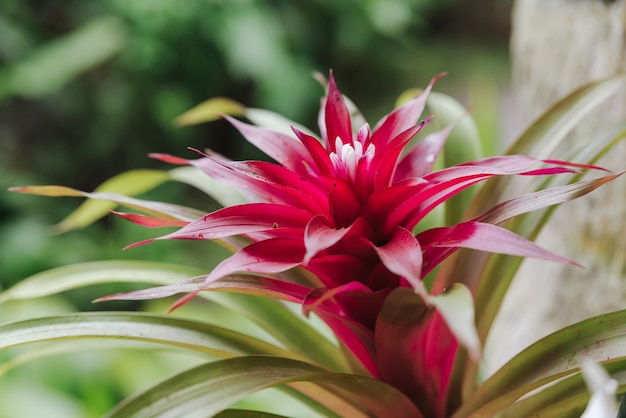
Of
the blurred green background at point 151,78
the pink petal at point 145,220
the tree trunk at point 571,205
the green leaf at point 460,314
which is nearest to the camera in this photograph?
the green leaf at point 460,314

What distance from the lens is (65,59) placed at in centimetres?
306

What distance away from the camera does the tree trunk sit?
0.96m

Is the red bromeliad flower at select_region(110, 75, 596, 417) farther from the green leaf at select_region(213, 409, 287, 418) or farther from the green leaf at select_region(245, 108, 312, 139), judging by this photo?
the green leaf at select_region(245, 108, 312, 139)

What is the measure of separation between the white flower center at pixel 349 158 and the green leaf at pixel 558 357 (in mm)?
218

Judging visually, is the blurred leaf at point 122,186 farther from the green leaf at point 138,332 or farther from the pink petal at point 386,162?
the pink petal at point 386,162

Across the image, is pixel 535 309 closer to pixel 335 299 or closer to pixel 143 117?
pixel 335 299

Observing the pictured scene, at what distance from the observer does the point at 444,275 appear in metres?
0.67

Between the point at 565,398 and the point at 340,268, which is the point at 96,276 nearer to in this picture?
the point at 340,268

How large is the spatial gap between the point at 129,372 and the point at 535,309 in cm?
80

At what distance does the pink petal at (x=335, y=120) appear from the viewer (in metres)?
0.59

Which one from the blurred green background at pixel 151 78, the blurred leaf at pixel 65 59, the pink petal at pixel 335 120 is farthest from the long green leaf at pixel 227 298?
the blurred leaf at pixel 65 59

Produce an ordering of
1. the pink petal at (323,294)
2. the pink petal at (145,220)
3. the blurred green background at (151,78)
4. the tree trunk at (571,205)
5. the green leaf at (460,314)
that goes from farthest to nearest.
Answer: the blurred green background at (151,78), the tree trunk at (571,205), the pink petal at (145,220), the pink petal at (323,294), the green leaf at (460,314)

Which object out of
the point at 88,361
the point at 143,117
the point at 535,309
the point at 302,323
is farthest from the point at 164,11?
the point at 302,323

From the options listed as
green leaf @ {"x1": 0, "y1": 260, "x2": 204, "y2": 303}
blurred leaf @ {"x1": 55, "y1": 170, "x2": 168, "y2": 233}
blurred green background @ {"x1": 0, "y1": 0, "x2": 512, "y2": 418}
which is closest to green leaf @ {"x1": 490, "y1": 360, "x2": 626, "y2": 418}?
green leaf @ {"x1": 0, "y1": 260, "x2": 204, "y2": 303}
